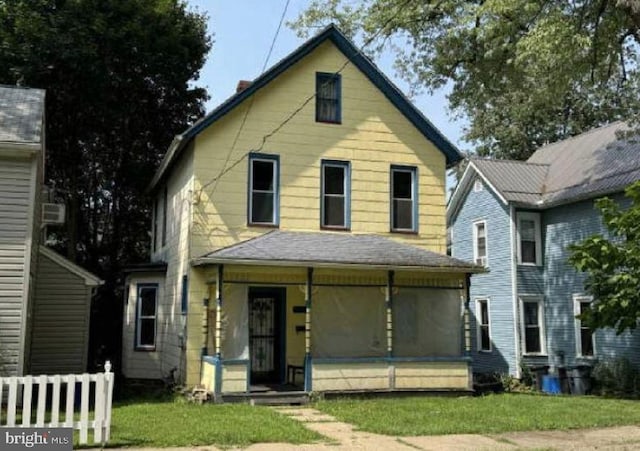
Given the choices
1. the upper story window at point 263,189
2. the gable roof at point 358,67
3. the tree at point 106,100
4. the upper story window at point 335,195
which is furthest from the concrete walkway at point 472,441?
the tree at point 106,100

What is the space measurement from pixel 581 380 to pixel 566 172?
24.1 ft

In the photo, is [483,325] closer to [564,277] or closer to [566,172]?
[564,277]

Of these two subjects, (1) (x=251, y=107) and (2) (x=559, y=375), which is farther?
(2) (x=559, y=375)

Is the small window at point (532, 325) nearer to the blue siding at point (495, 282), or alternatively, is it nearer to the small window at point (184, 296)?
the blue siding at point (495, 282)

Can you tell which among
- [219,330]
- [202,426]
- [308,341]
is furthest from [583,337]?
[202,426]

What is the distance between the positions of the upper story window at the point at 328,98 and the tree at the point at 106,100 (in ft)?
36.4

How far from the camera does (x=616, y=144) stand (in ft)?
68.8

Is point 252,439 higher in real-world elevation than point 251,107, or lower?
lower

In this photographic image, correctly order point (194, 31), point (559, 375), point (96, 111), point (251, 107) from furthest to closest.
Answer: point (194, 31) → point (96, 111) → point (559, 375) → point (251, 107)

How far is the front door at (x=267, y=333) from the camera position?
52.2ft

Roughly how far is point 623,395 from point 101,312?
19.0 m

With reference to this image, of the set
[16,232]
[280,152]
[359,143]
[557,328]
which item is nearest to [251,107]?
[280,152]

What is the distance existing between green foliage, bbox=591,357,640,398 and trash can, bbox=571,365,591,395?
0.38 meters

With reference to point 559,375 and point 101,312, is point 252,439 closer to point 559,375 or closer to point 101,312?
point 559,375
